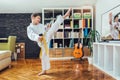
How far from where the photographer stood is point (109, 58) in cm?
371

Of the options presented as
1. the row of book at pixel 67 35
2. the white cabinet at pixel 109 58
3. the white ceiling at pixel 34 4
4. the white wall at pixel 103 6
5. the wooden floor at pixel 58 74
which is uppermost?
the white ceiling at pixel 34 4

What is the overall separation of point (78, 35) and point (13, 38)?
209cm

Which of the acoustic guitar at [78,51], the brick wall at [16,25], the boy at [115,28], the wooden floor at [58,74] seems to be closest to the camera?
the wooden floor at [58,74]

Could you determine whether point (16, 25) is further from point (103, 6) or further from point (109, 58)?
point (109, 58)

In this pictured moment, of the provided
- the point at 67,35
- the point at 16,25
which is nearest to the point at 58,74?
the point at 67,35

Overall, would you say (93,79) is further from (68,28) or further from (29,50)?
(29,50)

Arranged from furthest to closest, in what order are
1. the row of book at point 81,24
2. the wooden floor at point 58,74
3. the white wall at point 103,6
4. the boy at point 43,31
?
the row of book at point 81,24 < the white wall at point 103,6 < the boy at point 43,31 < the wooden floor at point 58,74

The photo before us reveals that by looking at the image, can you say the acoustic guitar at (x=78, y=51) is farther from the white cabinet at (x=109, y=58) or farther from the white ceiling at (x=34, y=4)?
the white ceiling at (x=34, y=4)

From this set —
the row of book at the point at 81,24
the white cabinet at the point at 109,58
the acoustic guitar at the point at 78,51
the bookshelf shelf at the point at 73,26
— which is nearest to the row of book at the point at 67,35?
the bookshelf shelf at the point at 73,26

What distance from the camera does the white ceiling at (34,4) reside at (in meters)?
5.55

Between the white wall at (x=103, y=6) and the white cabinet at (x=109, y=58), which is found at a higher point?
the white wall at (x=103, y=6)

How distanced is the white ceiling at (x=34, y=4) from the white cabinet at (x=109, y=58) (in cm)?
183

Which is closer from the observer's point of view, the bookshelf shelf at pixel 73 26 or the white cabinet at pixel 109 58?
the white cabinet at pixel 109 58

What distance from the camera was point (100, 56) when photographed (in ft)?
13.8
